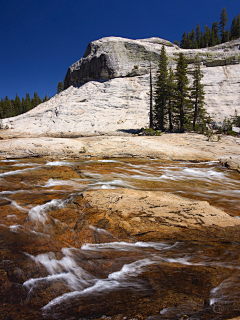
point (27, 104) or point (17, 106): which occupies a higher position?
point (27, 104)

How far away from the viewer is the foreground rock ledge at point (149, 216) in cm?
405

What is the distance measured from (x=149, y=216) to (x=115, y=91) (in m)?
32.3

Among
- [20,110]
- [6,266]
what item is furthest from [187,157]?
[20,110]

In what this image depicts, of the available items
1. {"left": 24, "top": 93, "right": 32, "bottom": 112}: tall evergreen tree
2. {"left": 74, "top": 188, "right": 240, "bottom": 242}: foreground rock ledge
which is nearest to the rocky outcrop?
{"left": 74, "top": 188, "right": 240, "bottom": 242}: foreground rock ledge

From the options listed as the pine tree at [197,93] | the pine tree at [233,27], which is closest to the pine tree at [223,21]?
the pine tree at [233,27]

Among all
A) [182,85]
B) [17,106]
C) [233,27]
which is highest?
[233,27]

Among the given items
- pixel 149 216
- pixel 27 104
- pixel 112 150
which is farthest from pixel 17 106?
pixel 149 216

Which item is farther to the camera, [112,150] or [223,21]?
[223,21]

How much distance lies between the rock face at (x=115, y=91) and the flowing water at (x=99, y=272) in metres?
20.2

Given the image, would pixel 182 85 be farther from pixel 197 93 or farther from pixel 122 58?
pixel 122 58

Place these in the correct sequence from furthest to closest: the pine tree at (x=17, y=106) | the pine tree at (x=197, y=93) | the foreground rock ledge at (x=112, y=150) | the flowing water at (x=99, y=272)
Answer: the pine tree at (x=17, y=106) → the pine tree at (x=197, y=93) → the foreground rock ledge at (x=112, y=150) → the flowing water at (x=99, y=272)

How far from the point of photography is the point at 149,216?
176 inches

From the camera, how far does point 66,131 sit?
82.2 feet

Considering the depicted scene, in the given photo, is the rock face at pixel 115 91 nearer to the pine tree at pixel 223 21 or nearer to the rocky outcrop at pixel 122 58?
the rocky outcrop at pixel 122 58
